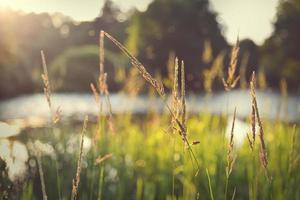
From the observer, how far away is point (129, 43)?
2127cm

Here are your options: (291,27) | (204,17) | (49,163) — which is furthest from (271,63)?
(49,163)

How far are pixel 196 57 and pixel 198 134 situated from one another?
3921cm

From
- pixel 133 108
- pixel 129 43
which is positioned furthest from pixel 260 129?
pixel 129 43

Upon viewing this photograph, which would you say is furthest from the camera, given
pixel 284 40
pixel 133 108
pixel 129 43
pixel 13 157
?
pixel 284 40

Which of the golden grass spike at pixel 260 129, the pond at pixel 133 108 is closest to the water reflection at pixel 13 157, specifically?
the pond at pixel 133 108

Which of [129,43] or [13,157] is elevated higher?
[129,43]

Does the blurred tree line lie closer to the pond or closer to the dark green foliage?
the dark green foliage

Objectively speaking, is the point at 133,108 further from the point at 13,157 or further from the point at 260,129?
the point at 260,129

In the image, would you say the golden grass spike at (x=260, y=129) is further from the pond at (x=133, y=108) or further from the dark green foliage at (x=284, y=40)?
the dark green foliage at (x=284, y=40)

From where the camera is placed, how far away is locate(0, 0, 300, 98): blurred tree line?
82.3 ft

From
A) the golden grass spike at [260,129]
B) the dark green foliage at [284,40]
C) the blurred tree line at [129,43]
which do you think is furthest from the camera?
the dark green foliage at [284,40]

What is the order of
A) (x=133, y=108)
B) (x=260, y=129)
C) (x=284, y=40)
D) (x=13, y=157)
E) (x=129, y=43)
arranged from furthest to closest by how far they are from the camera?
(x=284, y=40)
(x=129, y=43)
(x=133, y=108)
(x=13, y=157)
(x=260, y=129)

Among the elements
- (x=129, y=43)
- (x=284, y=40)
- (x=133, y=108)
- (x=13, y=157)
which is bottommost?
(x=133, y=108)

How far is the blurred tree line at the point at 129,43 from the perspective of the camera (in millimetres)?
25078
